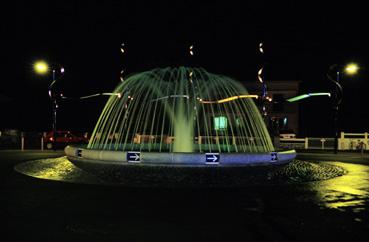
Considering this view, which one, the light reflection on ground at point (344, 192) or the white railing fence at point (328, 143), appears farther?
the white railing fence at point (328, 143)

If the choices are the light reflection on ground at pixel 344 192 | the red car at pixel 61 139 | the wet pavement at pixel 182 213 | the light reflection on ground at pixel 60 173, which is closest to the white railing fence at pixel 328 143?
the red car at pixel 61 139

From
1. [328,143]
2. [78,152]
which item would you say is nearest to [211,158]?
[78,152]

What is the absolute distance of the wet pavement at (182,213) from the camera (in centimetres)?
786

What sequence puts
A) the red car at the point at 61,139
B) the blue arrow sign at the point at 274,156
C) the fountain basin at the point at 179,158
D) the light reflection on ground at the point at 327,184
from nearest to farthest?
the light reflection on ground at the point at 327,184
the fountain basin at the point at 179,158
the blue arrow sign at the point at 274,156
the red car at the point at 61,139

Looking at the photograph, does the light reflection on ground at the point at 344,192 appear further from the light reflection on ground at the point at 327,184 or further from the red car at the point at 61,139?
the red car at the point at 61,139

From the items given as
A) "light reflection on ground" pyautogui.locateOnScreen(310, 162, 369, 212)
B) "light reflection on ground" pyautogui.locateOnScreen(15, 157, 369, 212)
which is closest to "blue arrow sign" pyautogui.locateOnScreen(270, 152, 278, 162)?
"light reflection on ground" pyautogui.locateOnScreen(15, 157, 369, 212)

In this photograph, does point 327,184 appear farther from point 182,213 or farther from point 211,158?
point 182,213

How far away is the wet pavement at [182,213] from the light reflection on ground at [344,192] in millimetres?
29

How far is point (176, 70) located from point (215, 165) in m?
8.18

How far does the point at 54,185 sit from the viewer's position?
1372cm

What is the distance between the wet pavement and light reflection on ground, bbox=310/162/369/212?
29 millimetres

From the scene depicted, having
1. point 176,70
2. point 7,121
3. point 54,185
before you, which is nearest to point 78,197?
point 54,185

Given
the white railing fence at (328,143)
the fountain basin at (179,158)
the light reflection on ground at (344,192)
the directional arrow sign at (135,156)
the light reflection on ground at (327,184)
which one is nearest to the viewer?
the light reflection on ground at (344,192)

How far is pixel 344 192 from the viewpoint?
13273mm
